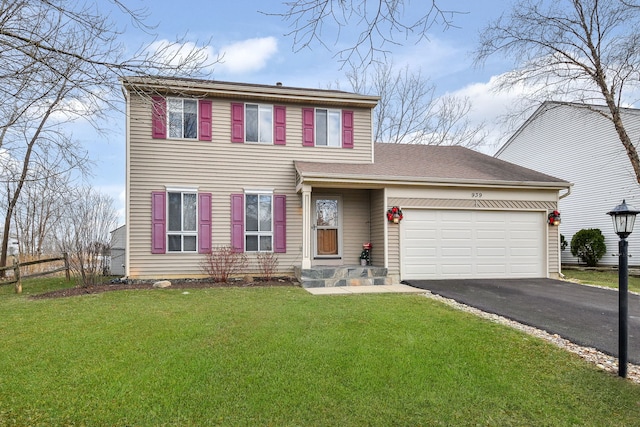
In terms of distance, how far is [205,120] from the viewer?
1016 cm

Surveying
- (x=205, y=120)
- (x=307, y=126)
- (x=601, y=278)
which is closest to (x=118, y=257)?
(x=205, y=120)

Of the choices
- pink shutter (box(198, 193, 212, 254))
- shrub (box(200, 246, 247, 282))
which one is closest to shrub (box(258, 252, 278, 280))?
shrub (box(200, 246, 247, 282))

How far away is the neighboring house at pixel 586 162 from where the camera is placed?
46.4ft

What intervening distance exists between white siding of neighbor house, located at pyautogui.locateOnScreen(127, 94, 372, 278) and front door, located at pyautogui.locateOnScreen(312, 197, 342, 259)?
1.22 feet

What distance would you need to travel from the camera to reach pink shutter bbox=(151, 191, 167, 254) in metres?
9.73

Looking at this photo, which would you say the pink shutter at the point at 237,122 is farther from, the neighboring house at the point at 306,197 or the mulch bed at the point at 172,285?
the mulch bed at the point at 172,285

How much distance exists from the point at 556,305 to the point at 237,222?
7.35 metres

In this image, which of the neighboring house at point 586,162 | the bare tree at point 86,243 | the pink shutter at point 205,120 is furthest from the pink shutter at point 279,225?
the neighboring house at point 586,162

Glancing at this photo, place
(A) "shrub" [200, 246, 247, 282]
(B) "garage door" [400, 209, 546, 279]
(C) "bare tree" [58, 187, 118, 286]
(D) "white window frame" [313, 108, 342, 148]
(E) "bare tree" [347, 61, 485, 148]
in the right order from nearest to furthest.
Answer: (C) "bare tree" [58, 187, 118, 286] → (A) "shrub" [200, 246, 247, 282] → (B) "garage door" [400, 209, 546, 279] → (D) "white window frame" [313, 108, 342, 148] → (E) "bare tree" [347, 61, 485, 148]

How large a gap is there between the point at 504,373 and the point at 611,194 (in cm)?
1419

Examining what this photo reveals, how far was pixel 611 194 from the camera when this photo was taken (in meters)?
14.5

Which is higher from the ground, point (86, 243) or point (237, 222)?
point (237, 222)

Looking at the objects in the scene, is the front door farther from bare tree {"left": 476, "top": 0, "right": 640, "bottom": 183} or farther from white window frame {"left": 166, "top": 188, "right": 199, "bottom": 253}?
bare tree {"left": 476, "top": 0, "right": 640, "bottom": 183}

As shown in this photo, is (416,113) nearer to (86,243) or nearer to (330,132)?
(330,132)
